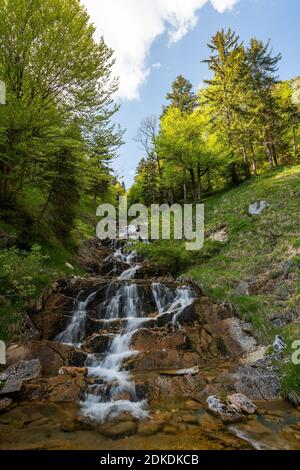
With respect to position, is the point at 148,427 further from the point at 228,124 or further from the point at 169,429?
the point at 228,124

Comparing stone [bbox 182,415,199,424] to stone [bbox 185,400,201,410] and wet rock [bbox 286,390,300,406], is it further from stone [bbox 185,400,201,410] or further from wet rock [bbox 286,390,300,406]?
wet rock [bbox 286,390,300,406]

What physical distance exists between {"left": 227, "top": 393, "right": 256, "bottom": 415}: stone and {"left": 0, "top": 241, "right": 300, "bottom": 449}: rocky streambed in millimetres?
22

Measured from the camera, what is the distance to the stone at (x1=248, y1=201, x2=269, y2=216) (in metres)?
19.0

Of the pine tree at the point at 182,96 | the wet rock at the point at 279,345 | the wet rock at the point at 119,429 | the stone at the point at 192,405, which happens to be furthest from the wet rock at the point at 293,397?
the pine tree at the point at 182,96

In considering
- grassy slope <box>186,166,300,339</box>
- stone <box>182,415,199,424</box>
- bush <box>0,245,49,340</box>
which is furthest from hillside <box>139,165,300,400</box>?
bush <box>0,245,49,340</box>

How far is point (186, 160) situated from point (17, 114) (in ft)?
63.1

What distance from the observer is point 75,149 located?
39.0 ft

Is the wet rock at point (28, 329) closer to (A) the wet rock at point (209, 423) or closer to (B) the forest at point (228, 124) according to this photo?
(A) the wet rock at point (209, 423)

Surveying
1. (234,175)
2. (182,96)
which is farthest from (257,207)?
(182,96)

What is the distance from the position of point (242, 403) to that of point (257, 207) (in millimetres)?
15133

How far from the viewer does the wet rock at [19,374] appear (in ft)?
22.7

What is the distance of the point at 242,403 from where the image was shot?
20.6 ft

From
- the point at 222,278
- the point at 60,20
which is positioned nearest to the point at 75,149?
the point at 60,20

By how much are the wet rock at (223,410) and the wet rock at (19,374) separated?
4.32m
